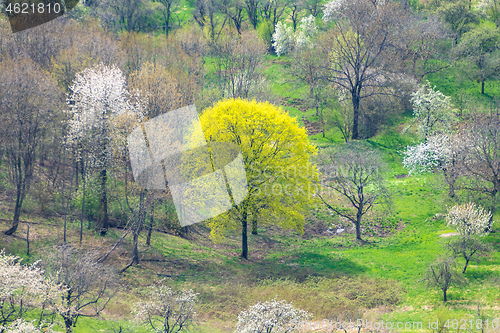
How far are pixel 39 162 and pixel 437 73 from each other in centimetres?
5092

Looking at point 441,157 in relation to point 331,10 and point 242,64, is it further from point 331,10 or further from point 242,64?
point 331,10

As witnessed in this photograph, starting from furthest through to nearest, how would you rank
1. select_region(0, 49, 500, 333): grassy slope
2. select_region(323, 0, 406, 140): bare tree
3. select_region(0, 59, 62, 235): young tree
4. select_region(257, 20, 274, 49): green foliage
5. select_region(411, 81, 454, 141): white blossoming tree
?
select_region(257, 20, 274, 49): green foliage < select_region(323, 0, 406, 140): bare tree < select_region(411, 81, 454, 141): white blossoming tree < select_region(0, 59, 62, 235): young tree < select_region(0, 49, 500, 333): grassy slope

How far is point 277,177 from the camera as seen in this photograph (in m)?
32.2

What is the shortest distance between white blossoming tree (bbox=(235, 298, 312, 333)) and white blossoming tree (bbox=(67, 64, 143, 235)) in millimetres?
16757

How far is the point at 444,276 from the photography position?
85.3 ft

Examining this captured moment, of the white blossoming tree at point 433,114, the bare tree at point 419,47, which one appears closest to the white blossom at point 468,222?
the white blossoming tree at point 433,114

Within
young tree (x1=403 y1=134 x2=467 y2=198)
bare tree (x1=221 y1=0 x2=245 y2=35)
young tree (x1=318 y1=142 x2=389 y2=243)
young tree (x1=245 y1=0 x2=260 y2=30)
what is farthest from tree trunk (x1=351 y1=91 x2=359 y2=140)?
young tree (x1=245 y1=0 x2=260 y2=30)

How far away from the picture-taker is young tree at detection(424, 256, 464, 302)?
85.1 ft

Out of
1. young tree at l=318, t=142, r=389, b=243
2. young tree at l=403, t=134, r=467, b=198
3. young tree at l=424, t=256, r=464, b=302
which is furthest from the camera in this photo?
young tree at l=403, t=134, r=467, b=198

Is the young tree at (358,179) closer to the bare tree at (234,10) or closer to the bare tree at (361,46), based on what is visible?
the bare tree at (361,46)

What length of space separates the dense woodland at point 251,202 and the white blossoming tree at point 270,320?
0.10 m

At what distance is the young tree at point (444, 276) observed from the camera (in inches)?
1022

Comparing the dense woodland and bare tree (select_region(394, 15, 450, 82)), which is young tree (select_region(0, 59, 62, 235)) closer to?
the dense woodland

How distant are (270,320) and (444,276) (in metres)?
12.2
